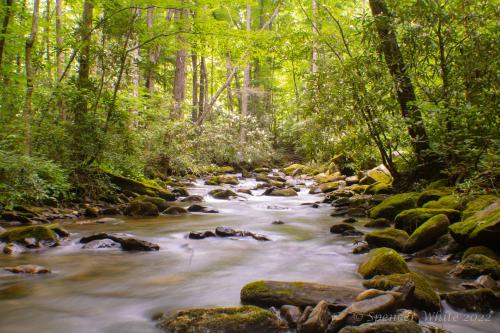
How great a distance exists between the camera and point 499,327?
344 centimetres

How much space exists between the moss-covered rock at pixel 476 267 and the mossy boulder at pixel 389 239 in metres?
1.11

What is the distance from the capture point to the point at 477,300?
149 inches

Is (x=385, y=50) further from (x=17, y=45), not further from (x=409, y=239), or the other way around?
(x=17, y=45)

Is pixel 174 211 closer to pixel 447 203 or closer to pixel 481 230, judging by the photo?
pixel 447 203

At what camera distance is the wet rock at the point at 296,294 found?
12.1ft

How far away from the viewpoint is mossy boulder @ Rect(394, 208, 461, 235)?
654cm

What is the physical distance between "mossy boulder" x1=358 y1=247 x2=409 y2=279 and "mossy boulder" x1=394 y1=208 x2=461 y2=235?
7.24 feet

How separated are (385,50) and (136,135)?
263 inches

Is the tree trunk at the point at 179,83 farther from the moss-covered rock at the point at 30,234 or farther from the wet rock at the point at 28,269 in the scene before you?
the wet rock at the point at 28,269

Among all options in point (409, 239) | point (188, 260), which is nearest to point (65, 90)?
point (188, 260)

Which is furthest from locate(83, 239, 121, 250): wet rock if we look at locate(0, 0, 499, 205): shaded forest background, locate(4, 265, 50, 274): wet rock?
locate(0, 0, 499, 205): shaded forest background

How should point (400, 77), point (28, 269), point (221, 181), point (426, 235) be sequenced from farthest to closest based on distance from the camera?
point (221, 181) → point (400, 77) → point (426, 235) → point (28, 269)

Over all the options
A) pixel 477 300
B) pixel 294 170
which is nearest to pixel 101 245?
pixel 477 300

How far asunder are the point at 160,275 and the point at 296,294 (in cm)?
197
